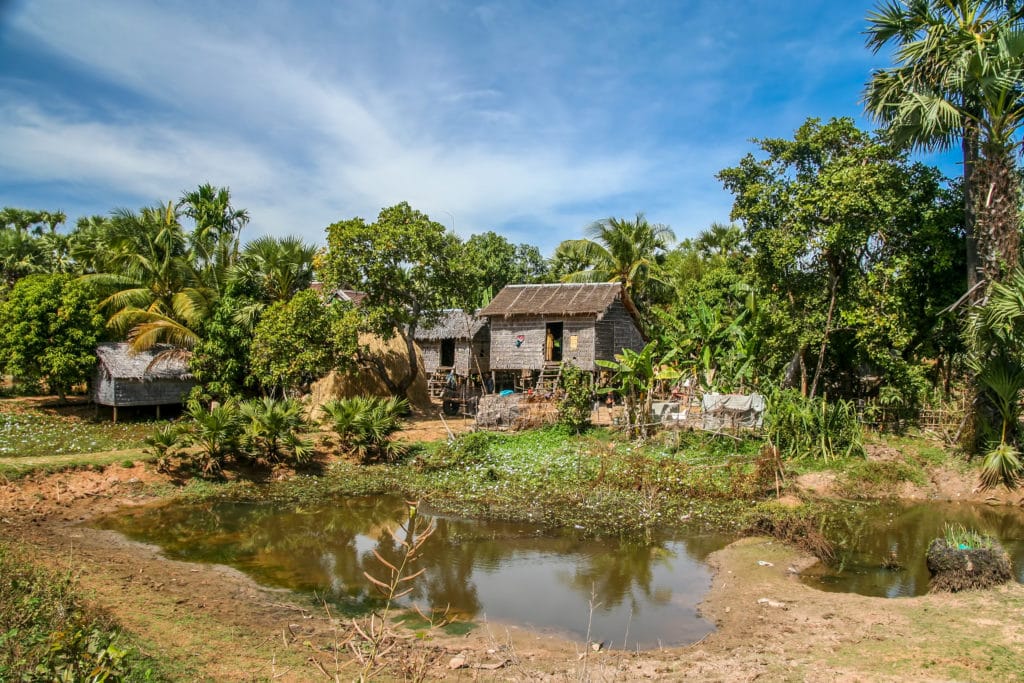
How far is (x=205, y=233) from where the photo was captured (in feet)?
89.6

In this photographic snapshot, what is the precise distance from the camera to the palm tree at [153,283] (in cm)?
2133

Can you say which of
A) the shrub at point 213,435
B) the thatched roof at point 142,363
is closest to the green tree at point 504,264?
the thatched roof at point 142,363

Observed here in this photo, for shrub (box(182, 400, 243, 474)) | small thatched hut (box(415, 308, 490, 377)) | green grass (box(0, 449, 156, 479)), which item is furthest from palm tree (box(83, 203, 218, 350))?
small thatched hut (box(415, 308, 490, 377))

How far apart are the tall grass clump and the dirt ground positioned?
5541 mm

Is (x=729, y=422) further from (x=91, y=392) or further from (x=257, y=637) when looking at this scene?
(x=91, y=392)

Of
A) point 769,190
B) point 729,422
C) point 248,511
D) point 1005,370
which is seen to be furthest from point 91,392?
point 1005,370

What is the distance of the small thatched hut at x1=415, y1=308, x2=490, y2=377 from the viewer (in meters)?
27.6

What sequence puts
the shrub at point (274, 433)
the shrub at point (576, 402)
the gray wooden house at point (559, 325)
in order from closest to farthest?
the shrub at point (274, 433) → the shrub at point (576, 402) → the gray wooden house at point (559, 325)

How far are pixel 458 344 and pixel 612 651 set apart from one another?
847 inches

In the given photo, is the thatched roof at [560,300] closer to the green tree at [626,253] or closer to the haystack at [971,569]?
the green tree at [626,253]

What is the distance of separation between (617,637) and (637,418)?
9651mm

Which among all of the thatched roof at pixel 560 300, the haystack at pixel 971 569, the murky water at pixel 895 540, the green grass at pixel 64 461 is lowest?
the murky water at pixel 895 540

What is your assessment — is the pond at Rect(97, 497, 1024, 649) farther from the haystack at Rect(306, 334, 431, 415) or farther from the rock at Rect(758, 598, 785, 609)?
the haystack at Rect(306, 334, 431, 415)

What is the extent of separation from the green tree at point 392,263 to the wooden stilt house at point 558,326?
159 inches
